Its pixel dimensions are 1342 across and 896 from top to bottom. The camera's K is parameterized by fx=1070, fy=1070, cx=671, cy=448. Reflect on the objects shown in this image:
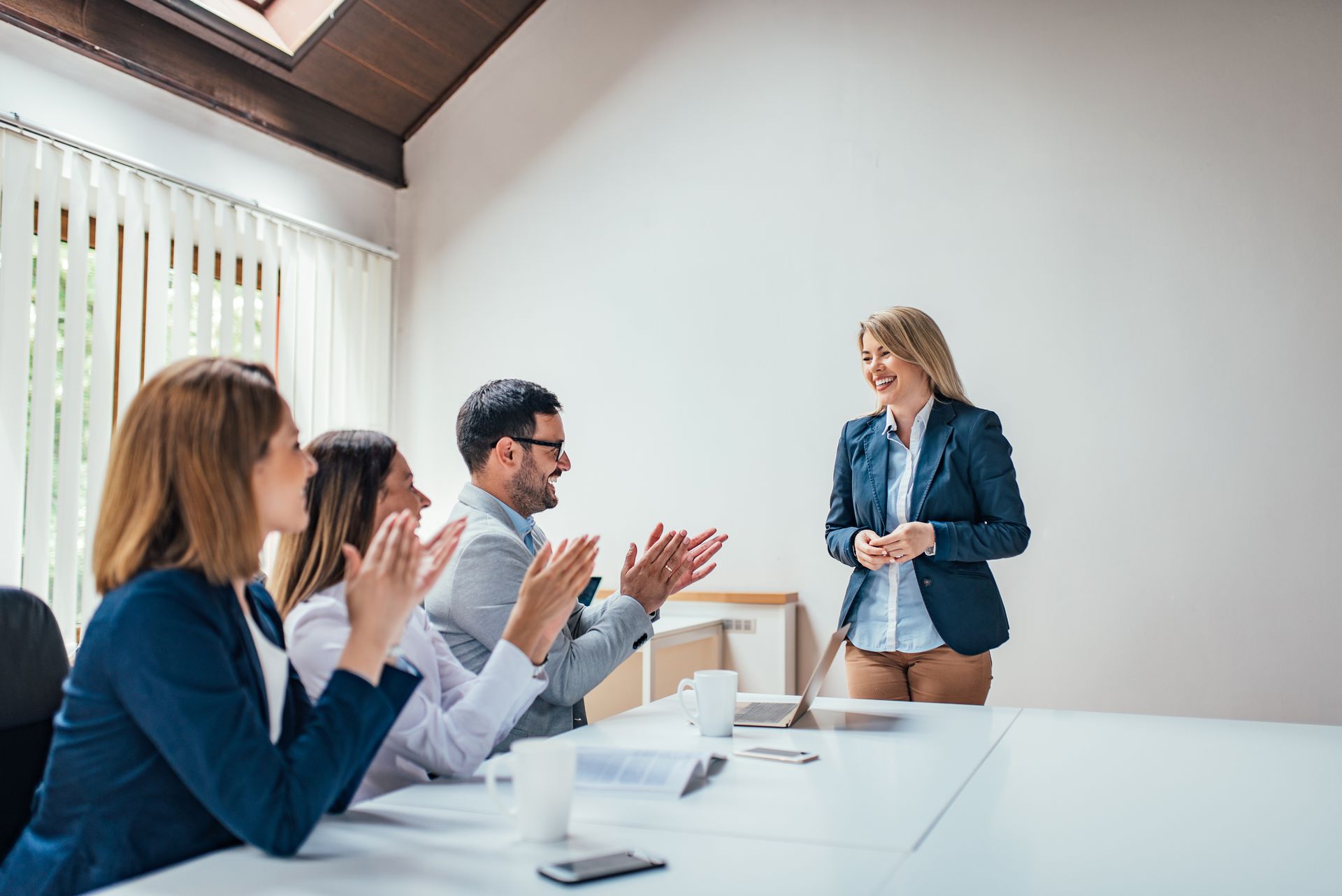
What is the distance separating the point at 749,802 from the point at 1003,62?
285 cm

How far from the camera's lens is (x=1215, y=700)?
122 inches

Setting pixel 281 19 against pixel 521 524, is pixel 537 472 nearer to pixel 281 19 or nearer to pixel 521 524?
pixel 521 524

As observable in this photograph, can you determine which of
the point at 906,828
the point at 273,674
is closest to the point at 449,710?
the point at 273,674

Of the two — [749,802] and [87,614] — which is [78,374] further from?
[749,802]

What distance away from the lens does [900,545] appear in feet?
7.42

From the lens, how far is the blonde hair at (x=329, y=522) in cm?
148

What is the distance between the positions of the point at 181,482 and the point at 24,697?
1.55 feet

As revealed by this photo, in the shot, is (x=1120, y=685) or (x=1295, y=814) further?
(x=1120, y=685)

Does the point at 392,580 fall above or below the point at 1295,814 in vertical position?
above

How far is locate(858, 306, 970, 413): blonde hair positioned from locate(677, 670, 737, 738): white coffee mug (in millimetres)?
1068

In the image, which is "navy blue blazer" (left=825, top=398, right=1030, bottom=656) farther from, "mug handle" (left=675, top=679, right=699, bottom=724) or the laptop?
"mug handle" (left=675, top=679, right=699, bottom=724)

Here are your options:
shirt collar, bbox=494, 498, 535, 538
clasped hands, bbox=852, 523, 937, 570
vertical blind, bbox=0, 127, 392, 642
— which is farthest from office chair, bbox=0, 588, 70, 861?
clasped hands, bbox=852, 523, 937, 570

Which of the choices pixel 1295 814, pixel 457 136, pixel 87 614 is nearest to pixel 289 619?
pixel 1295 814

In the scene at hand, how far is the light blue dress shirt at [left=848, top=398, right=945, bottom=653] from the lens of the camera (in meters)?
2.34
